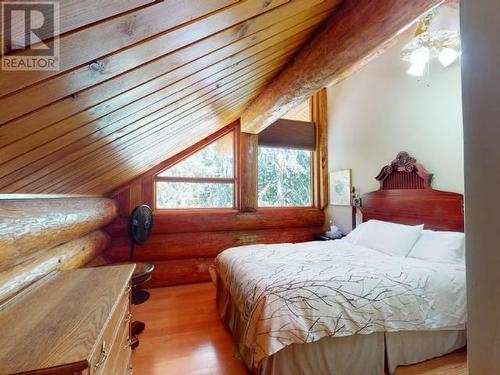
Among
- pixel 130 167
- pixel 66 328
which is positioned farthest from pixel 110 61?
pixel 130 167

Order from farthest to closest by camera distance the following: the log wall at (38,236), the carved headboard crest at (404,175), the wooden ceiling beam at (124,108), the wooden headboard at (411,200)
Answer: the carved headboard crest at (404,175)
the wooden headboard at (411,200)
the log wall at (38,236)
the wooden ceiling beam at (124,108)

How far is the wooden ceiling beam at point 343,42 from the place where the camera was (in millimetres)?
1209

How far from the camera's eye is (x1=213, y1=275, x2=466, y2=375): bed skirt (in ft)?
5.10

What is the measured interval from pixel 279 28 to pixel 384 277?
189 centimetres

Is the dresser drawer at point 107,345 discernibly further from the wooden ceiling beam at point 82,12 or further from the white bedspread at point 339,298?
the wooden ceiling beam at point 82,12

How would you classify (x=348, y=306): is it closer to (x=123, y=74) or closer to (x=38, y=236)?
(x=123, y=74)

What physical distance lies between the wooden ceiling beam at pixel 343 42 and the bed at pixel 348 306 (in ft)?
5.11

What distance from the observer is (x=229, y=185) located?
4.19m

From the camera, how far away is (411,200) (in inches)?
114

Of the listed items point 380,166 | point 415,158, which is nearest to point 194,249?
point 380,166

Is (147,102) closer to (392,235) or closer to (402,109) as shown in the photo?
(392,235)

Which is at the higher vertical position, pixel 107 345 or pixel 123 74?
pixel 123 74

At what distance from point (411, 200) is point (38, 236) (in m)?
3.58

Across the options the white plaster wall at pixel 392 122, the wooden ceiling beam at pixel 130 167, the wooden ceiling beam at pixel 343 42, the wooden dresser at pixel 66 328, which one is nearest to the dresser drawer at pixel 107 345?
the wooden dresser at pixel 66 328
